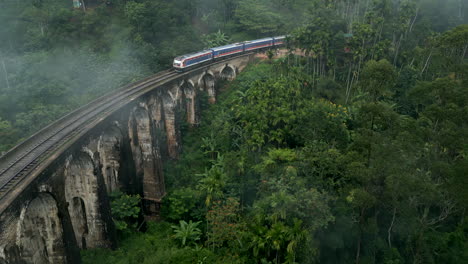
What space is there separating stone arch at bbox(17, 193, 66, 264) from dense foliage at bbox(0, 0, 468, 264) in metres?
4.33

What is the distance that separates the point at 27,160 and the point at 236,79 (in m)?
34.1

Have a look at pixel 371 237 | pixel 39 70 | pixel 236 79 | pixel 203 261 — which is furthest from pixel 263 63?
pixel 203 261

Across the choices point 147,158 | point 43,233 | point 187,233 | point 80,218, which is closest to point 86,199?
point 80,218

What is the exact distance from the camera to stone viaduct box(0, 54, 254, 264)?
64.2ft

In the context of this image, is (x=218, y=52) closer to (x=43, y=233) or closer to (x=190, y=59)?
(x=190, y=59)

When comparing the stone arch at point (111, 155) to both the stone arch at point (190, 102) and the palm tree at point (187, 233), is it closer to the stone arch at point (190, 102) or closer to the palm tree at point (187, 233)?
the palm tree at point (187, 233)

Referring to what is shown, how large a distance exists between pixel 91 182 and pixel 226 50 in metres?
31.1

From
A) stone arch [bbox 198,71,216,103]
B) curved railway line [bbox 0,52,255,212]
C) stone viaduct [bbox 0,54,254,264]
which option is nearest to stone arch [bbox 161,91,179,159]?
stone viaduct [bbox 0,54,254,264]

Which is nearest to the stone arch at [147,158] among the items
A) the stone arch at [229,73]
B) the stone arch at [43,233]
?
the stone arch at [43,233]

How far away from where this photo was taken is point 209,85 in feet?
164

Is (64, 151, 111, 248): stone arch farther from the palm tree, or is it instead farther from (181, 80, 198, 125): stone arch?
(181, 80, 198, 125): stone arch

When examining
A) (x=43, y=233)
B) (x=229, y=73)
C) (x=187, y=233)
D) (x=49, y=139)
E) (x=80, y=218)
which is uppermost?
(x=49, y=139)

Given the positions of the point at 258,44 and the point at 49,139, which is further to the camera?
the point at 258,44

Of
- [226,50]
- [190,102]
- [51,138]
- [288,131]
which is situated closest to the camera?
[51,138]
